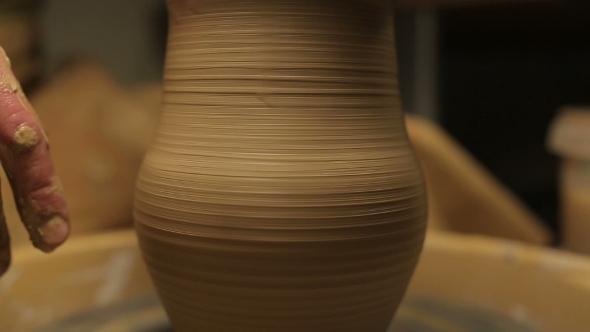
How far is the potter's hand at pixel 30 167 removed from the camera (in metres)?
0.55

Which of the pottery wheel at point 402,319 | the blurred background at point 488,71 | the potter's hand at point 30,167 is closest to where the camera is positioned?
the potter's hand at point 30,167

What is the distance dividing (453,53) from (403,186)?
2.12 meters

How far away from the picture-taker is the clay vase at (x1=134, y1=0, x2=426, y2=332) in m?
0.59

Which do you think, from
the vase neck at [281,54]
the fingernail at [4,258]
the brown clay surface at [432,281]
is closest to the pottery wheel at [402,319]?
the brown clay surface at [432,281]

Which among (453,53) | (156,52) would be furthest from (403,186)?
(453,53)

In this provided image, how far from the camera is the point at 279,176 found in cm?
58

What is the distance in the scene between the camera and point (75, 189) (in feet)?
4.63

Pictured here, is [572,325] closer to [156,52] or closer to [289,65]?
[289,65]

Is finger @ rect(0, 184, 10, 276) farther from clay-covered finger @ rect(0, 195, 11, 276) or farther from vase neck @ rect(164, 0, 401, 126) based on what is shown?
vase neck @ rect(164, 0, 401, 126)

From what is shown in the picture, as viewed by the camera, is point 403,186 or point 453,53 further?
point 453,53

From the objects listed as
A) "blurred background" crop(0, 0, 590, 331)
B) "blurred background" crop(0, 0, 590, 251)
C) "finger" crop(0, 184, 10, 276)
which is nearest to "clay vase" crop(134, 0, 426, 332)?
"finger" crop(0, 184, 10, 276)

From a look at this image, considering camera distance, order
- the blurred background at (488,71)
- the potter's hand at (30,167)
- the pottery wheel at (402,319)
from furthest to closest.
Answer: the blurred background at (488,71) → the pottery wheel at (402,319) → the potter's hand at (30,167)

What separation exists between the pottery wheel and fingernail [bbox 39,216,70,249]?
A: 0.23m

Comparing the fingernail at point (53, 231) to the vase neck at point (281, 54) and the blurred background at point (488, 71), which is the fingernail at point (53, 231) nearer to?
the vase neck at point (281, 54)
